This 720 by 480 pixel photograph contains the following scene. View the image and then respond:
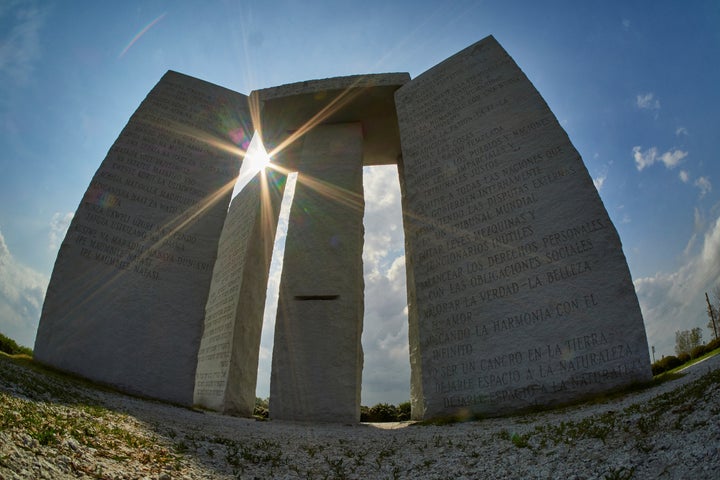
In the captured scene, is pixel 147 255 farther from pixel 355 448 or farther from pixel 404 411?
pixel 404 411

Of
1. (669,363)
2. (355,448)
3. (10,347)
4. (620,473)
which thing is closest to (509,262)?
(355,448)

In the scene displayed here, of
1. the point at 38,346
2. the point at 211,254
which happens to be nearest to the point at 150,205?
the point at 211,254

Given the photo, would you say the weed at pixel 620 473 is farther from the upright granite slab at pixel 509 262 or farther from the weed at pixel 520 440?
the upright granite slab at pixel 509 262

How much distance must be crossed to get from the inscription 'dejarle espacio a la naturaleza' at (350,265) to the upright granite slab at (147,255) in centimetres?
3

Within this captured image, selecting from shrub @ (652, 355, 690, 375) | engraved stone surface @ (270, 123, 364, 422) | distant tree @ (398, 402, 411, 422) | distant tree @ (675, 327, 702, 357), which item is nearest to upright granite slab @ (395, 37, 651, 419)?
engraved stone surface @ (270, 123, 364, 422)

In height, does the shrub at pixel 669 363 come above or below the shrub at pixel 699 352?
below

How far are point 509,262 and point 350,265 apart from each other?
4329 millimetres

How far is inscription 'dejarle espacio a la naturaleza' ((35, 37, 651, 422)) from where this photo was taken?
19.6 feet

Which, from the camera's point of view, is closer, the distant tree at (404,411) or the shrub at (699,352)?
the shrub at (699,352)

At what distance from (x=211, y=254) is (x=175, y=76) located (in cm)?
480

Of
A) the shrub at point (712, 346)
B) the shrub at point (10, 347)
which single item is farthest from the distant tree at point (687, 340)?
the shrub at point (10, 347)

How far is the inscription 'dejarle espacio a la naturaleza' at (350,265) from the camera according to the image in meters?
5.98

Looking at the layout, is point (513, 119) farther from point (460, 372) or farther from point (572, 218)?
point (460, 372)

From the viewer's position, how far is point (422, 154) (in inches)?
352
